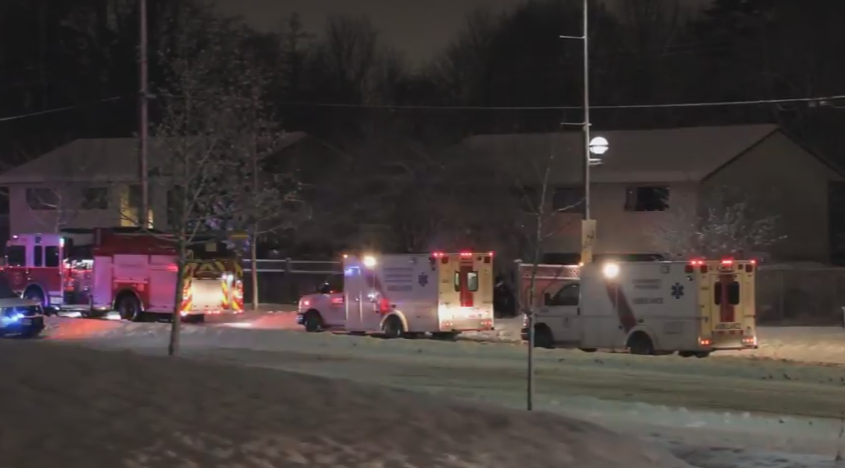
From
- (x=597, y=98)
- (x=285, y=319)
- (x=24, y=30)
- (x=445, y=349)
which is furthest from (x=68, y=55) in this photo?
(x=445, y=349)

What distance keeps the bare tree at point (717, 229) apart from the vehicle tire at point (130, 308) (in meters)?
15.9

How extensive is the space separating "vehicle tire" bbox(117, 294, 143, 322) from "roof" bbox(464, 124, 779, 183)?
15.3 metres

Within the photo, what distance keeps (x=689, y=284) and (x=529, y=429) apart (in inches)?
661

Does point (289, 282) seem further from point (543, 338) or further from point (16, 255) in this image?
point (543, 338)

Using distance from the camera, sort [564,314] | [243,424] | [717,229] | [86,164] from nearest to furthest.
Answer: [243,424], [564,314], [717,229], [86,164]

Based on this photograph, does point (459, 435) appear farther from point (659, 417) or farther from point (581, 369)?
point (581, 369)

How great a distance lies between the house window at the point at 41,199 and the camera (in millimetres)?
53281

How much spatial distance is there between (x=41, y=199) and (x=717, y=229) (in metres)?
31.8

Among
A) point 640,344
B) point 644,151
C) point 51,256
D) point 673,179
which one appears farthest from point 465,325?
point 644,151

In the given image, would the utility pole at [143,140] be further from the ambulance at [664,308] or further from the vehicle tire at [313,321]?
the ambulance at [664,308]

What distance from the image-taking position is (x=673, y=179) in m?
46.5

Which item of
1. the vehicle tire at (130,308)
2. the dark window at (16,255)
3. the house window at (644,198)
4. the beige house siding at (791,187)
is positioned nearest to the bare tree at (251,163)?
the vehicle tire at (130,308)

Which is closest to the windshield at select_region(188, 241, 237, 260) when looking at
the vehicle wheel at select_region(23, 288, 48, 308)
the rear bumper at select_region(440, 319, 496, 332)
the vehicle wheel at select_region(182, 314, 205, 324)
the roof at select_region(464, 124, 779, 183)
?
the vehicle wheel at select_region(182, 314, 205, 324)

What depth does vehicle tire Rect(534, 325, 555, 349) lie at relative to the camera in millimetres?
27625
